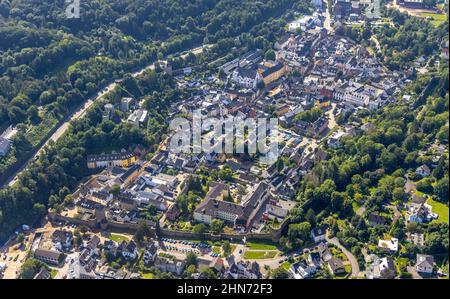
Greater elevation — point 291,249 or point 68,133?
point 68,133

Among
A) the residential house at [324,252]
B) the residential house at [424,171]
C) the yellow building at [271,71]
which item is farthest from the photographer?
the yellow building at [271,71]

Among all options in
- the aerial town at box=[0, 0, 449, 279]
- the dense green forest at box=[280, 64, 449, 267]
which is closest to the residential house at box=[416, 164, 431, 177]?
the aerial town at box=[0, 0, 449, 279]

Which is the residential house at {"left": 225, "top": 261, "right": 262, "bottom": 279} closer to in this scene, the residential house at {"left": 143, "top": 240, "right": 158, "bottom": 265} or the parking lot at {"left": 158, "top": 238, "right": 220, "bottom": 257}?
the parking lot at {"left": 158, "top": 238, "right": 220, "bottom": 257}

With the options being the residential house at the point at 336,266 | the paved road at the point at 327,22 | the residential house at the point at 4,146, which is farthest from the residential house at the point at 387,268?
the paved road at the point at 327,22

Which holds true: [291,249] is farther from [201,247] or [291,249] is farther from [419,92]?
[419,92]

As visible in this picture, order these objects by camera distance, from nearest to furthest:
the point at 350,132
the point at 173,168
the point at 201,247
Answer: the point at 201,247
the point at 173,168
the point at 350,132

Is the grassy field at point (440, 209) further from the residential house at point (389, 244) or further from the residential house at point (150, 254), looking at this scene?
the residential house at point (150, 254)

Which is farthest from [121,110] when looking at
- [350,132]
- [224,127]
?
[350,132]
